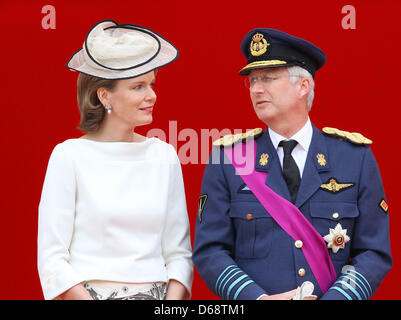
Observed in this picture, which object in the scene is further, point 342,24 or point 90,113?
point 342,24

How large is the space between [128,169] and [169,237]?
0.40 meters

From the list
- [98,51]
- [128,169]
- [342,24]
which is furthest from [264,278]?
[342,24]

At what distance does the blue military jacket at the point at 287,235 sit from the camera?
3.38 metres

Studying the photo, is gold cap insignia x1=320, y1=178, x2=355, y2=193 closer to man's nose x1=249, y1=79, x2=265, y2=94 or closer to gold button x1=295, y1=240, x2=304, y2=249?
gold button x1=295, y1=240, x2=304, y2=249

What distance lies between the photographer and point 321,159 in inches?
139

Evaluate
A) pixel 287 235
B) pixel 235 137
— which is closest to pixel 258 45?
pixel 235 137

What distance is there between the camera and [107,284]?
11.2 ft

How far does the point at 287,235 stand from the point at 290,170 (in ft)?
1.07

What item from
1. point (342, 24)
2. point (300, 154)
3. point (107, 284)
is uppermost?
point (342, 24)

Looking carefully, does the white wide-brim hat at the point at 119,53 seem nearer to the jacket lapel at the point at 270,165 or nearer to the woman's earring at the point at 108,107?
the woman's earring at the point at 108,107

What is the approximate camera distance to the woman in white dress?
3402 millimetres

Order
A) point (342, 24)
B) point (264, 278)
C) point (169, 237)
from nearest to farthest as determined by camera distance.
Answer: point (264, 278) < point (169, 237) < point (342, 24)

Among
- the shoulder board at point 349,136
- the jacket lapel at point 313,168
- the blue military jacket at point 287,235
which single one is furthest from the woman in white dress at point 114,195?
the shoulder board at point 349,136

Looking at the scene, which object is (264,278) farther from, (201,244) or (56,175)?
(56,175)
